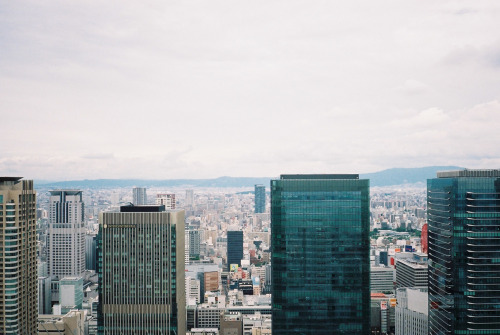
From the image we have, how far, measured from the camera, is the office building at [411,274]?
38.1m

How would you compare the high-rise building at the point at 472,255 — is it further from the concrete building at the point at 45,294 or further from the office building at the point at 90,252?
the office building at the point at 90,252

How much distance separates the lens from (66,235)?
52.2 meters

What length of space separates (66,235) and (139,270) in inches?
1303

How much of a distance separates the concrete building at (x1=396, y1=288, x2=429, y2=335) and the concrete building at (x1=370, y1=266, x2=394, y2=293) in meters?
12.9

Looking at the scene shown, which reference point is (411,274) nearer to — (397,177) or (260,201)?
(397,177)

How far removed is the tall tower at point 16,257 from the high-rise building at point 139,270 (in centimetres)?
279

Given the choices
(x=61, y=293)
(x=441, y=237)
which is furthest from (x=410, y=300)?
(x=61, y=293)

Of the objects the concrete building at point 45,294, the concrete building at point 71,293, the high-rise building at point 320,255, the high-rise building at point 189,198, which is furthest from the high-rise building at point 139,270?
the high-rise building at point 189,198

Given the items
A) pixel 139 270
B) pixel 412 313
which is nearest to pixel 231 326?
pixel 412 313

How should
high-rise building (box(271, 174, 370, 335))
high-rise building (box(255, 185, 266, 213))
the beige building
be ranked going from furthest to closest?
high-rise building (box(255, 185, 266, 213))
the beige building
high-rise building (box(271, 174, 370, 335))

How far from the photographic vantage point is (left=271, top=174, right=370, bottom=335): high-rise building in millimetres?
18594

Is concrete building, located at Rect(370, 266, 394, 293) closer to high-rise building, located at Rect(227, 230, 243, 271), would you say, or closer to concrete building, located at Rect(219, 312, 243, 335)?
concrete building, located at Rect(219, 312, 243, 335)

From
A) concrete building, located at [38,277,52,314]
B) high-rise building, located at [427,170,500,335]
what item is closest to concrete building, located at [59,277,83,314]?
concrete building, located at [38,277,52,314]

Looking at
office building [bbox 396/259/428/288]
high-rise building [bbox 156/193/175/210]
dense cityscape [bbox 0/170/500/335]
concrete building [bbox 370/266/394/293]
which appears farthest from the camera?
high-rise building [bbox 156/193/175/210]
